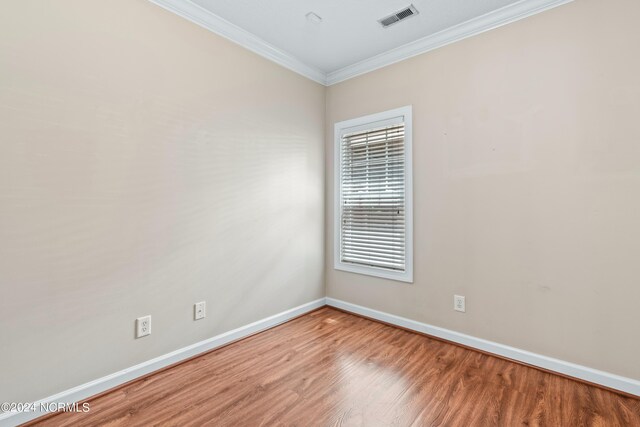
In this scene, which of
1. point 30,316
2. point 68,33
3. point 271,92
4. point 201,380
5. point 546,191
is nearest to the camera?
point 30,316

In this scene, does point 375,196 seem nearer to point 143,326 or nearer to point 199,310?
point 199,310

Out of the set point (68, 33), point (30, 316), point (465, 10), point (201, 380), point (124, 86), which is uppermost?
point (465, 10)

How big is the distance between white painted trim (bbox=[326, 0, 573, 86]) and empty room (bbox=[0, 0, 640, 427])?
0.01 m

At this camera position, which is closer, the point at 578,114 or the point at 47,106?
the point at 47,106

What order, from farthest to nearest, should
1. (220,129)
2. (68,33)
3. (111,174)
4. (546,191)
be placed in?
(220,129) → (546,191) → (111,174) → (68,33)

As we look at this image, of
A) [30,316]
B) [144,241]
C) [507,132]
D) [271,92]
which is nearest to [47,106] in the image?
[144,241]

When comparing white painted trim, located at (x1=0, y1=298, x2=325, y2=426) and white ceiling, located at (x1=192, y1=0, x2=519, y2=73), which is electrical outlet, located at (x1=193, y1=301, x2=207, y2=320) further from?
white ceiling, located at (x1=192, y1=0, x2=519, y2=73)

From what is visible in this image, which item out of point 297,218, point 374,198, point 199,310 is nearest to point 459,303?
point 374,198

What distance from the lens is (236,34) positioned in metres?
2.63

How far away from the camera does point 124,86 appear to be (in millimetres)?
2006

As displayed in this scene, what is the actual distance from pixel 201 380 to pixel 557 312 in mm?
2532

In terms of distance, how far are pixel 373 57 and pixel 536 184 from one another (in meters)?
1.92

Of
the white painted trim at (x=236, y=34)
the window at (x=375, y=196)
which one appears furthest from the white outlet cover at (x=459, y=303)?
the white painted trim at (x=236, y=34)

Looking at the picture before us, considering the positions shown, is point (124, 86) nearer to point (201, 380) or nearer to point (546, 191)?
point (201, 380)
